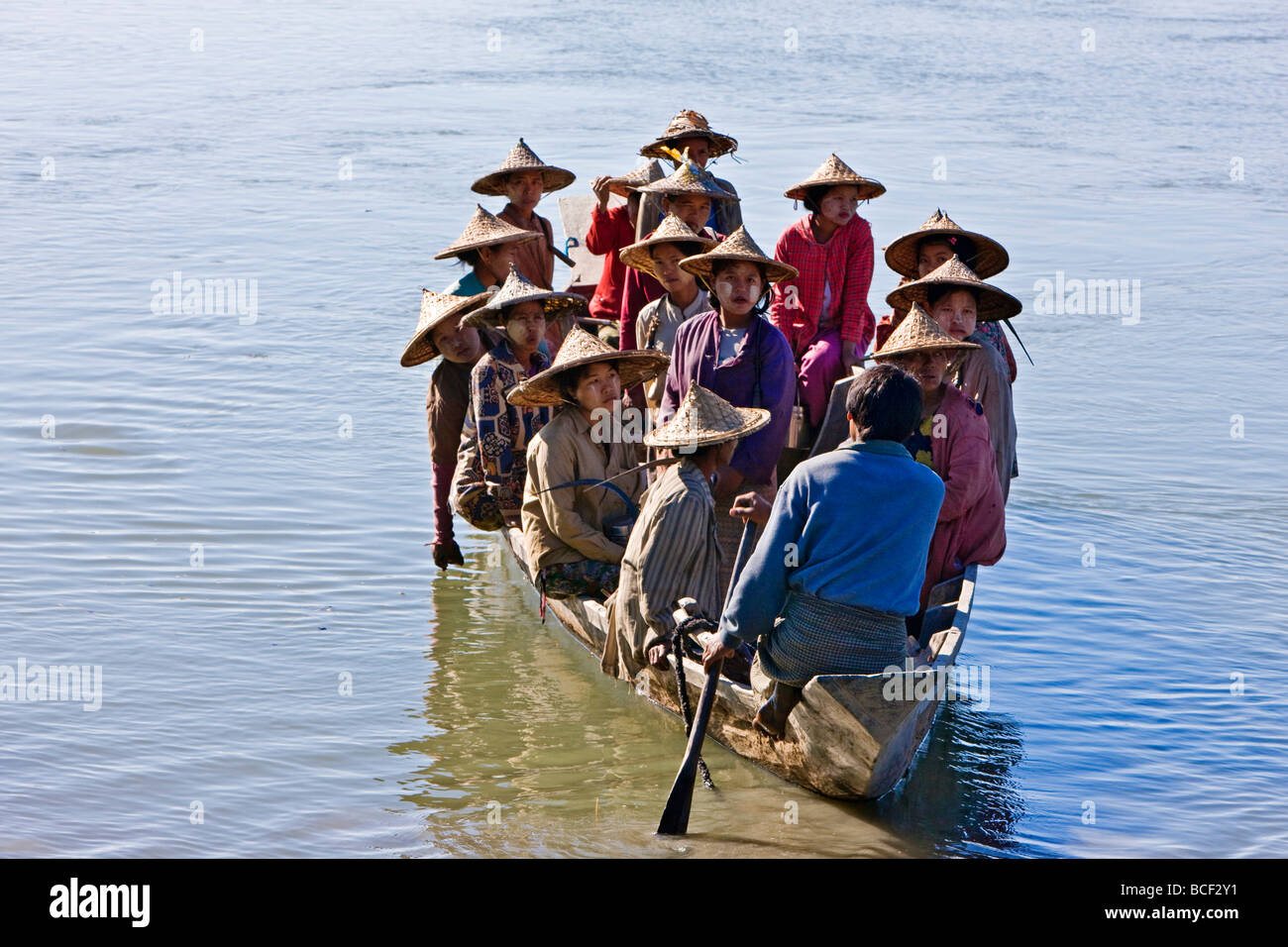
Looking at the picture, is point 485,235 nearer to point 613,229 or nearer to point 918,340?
point 613,229

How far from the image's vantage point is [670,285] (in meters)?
6.99

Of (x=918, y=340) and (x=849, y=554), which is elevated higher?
(x=918, y=340)

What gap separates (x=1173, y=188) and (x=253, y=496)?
13608mm

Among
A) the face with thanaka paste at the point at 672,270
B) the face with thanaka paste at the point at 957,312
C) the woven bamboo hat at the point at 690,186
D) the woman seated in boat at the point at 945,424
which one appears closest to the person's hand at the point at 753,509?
the woman seated in boat at the point at 945,424

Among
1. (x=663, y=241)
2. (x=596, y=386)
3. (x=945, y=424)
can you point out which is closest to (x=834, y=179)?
(x=663, y=241)

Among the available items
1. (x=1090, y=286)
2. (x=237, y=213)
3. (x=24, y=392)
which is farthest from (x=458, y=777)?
(x=237, y=213)

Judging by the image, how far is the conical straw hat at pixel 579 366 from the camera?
227 inches

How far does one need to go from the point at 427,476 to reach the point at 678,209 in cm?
322

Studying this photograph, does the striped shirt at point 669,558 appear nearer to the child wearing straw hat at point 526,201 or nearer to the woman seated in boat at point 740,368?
the woman seated in boat at point 740,368

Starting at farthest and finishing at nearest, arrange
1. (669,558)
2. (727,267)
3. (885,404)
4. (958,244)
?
(958,244), (727,267), (669,558), (885,404)

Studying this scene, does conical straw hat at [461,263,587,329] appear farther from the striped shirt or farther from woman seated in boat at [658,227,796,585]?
the striped shirt

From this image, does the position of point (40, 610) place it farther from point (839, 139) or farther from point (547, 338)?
point (839, 139)

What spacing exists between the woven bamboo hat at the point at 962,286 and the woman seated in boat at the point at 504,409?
145cm

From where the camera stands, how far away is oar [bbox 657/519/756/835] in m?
5.11
